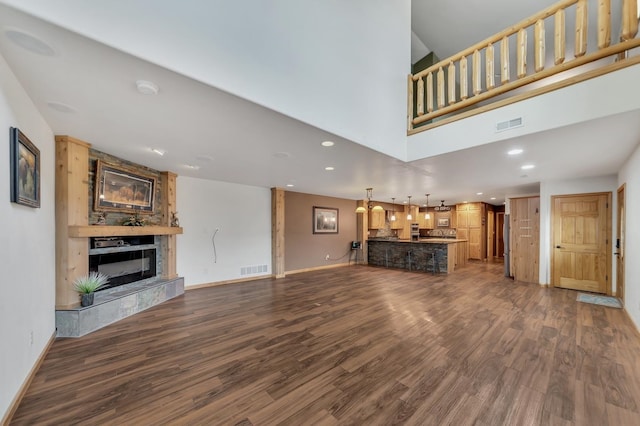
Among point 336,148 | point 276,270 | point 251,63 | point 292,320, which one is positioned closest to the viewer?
point 251,63

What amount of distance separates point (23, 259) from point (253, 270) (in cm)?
459

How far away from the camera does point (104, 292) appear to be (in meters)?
3.79

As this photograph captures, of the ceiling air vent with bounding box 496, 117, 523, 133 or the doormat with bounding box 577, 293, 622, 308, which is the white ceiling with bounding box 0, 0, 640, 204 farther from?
the doormat with bounding box 577, 293, 622, 308

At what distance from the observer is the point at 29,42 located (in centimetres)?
155

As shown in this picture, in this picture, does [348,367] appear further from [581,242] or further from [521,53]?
[581,242]

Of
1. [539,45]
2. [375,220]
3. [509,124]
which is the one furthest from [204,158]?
[375,220]

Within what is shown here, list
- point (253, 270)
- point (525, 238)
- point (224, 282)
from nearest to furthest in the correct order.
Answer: point (224, 282)
point (525, 238)
point (253, 270)

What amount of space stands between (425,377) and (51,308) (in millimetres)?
4237

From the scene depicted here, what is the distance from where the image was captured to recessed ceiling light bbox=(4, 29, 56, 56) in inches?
58.8

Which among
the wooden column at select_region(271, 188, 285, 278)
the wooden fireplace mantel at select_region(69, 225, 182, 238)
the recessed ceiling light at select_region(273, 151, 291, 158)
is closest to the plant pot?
the wooden fireplace mantel at select_region(69, 225, 182, 238)

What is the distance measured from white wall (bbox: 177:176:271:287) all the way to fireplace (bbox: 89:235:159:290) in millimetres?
629

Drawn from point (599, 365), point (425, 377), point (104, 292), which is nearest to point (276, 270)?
point (104, 292)

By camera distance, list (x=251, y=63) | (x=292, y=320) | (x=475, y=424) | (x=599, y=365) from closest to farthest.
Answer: (x=475, y=424) < (x=251, y=63) < (x=599, y=365) < (x=292, y=320)

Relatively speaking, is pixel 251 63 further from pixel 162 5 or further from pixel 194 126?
pixel 194 126
